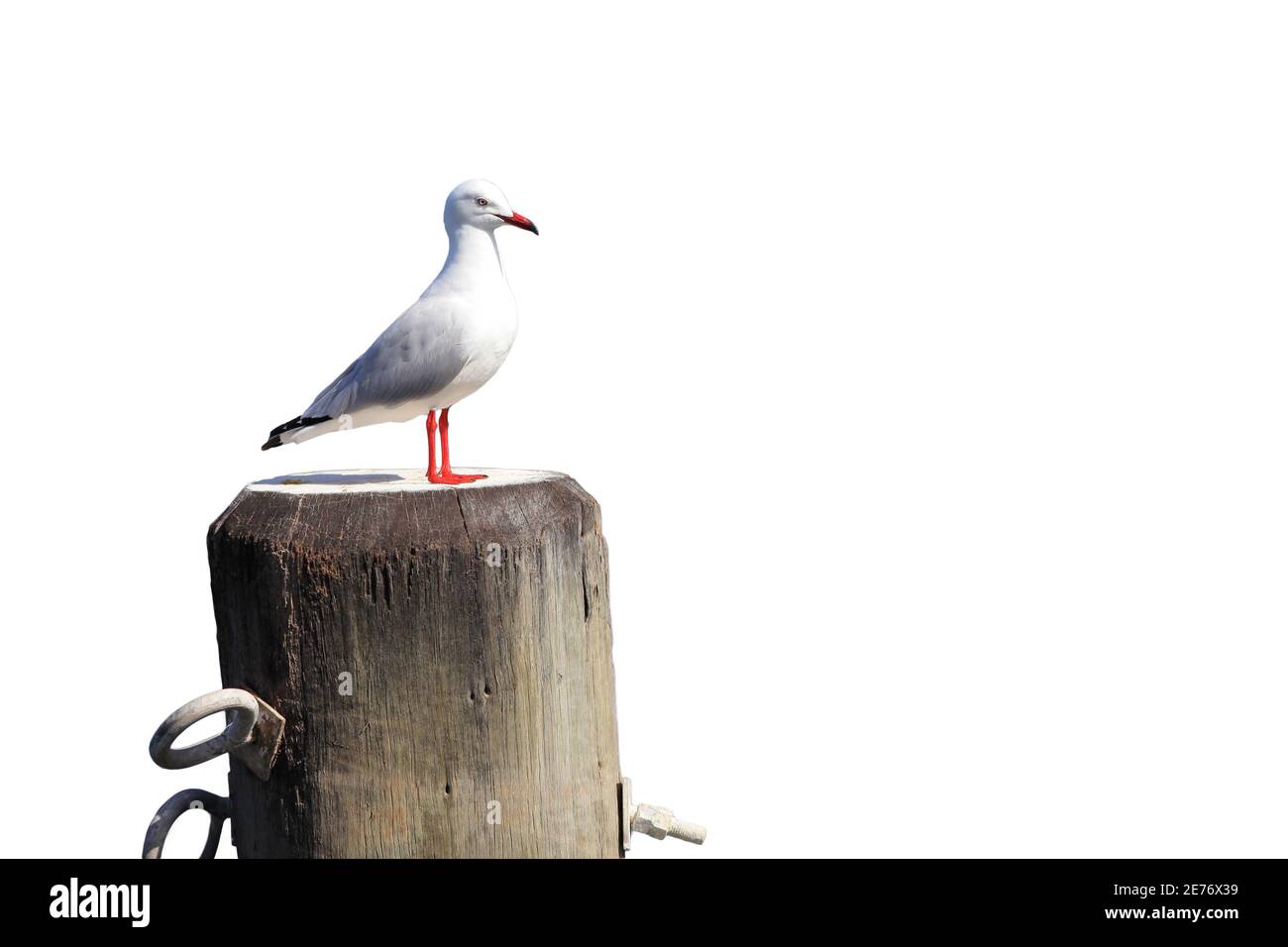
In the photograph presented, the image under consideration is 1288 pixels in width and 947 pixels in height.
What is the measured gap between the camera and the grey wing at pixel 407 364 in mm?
4453

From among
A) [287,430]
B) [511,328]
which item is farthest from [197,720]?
[511,328]

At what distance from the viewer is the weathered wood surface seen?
3.96 m

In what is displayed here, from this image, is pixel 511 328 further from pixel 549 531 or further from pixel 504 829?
pixel 504 829

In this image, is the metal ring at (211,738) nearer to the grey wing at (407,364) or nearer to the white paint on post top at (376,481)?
the white paint on post top at (376,481)

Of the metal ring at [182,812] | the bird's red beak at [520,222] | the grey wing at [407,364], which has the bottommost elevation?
the metal ring at [182,812]

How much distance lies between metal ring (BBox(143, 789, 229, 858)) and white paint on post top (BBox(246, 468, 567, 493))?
97 cm

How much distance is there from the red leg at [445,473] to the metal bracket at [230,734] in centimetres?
85

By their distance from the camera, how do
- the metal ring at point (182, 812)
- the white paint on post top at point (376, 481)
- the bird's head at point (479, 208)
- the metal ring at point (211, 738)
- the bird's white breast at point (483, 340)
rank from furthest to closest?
the bird's head at point (479, 208)
the bird's white breast at point (483, 340)
the metal ring at point (182, 812)
the white paint on post top at point (376, 481)
the metal ring at point (211, 738)

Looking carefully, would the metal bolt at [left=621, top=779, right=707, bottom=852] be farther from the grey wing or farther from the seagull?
the grey wing

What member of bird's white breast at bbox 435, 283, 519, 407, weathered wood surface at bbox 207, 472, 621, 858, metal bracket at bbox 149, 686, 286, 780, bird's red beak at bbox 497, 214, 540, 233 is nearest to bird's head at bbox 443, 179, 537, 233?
bird's red beak at bbox 497, 214, 540, 233

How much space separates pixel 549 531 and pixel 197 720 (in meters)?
1.10

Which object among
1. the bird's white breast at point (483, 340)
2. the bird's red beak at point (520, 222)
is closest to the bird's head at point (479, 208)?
the bird's red beak at point (520, 222)

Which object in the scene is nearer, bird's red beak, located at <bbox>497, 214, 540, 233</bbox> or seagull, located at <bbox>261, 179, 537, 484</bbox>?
seagull, located at <bbox>261, 179, 537, 484</bbox>

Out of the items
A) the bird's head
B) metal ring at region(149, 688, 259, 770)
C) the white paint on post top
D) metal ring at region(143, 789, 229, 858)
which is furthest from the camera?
the bird's head
